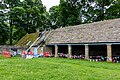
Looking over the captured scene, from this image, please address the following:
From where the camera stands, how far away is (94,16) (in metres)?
55.1

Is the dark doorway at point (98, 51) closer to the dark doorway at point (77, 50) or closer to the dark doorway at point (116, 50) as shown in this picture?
the dark doorway at point (116, 50)

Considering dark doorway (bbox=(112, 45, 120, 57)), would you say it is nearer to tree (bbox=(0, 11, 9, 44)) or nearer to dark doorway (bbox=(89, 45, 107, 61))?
dark doorway (bbox=(89, 45, 107, 61))

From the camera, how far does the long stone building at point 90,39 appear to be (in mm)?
27109

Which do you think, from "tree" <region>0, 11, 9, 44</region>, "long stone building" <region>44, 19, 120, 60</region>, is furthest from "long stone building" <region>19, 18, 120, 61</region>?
"tree" <region>0, 11, 9, 44</region>

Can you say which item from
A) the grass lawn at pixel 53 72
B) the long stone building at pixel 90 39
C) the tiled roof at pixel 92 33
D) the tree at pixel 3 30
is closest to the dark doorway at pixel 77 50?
the long stone building at pixel 90 39

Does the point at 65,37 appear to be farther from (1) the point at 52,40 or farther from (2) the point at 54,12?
(2) the point at 54,12

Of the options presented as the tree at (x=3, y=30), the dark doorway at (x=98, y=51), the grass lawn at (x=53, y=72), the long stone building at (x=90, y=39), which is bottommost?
the grass lawn at (x=53, y=72)

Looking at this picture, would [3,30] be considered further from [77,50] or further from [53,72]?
[53,72]

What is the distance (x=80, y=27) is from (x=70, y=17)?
59.8 feet

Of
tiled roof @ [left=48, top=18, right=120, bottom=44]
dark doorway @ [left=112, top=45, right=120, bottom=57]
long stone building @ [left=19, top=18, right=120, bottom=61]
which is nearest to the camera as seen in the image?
long stone building @ [left=19, top=18, right=120, bottom=61]

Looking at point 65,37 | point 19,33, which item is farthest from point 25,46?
point 19,33

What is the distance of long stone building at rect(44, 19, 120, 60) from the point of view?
27.1 metres

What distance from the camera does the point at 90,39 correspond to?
96.6 ft

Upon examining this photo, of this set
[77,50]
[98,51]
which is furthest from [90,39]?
[77,50]
